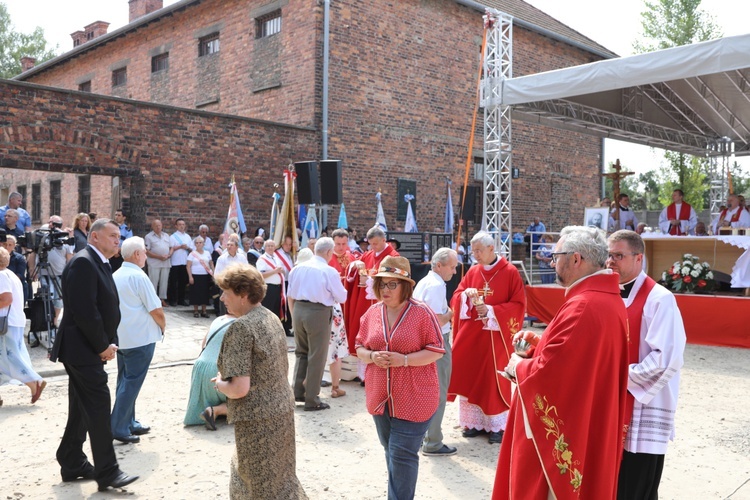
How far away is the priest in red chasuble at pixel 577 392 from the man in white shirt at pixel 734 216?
42.1 feet

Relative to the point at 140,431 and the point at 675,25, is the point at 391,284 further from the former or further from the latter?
the point at 675,25

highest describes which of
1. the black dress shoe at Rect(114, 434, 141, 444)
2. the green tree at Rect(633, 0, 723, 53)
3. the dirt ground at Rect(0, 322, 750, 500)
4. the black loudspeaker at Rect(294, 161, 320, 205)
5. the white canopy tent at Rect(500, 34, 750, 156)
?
the green tree at Rect(633, 0, 723, 53)

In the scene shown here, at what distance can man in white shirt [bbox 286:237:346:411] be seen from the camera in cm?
704

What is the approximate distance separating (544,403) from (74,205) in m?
23.6

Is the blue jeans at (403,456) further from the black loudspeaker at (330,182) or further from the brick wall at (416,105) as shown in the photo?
the brick wall at (416,105)

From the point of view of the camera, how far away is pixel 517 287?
6211 millimetres

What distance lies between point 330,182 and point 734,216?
8.98 metres

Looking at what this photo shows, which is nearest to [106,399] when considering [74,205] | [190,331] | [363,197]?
[190,331]

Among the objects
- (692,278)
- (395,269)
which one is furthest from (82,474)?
(692,278)

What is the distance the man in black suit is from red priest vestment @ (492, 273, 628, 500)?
2963 mm

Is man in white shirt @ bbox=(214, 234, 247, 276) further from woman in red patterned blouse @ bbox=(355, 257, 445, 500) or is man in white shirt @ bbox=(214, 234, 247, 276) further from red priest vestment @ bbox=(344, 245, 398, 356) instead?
woman in red patterned blouse @ bbox=(355, 257, 445, 500)

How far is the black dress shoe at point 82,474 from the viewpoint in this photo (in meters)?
4.97

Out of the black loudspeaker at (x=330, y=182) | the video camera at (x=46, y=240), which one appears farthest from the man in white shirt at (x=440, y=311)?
the black loudspeaker at (x=330, y=182)

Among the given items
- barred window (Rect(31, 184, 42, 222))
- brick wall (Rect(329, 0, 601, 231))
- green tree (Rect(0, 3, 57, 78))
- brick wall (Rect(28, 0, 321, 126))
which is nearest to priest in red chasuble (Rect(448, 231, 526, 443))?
brick wall (Rect(329, 0, 601, 231))
